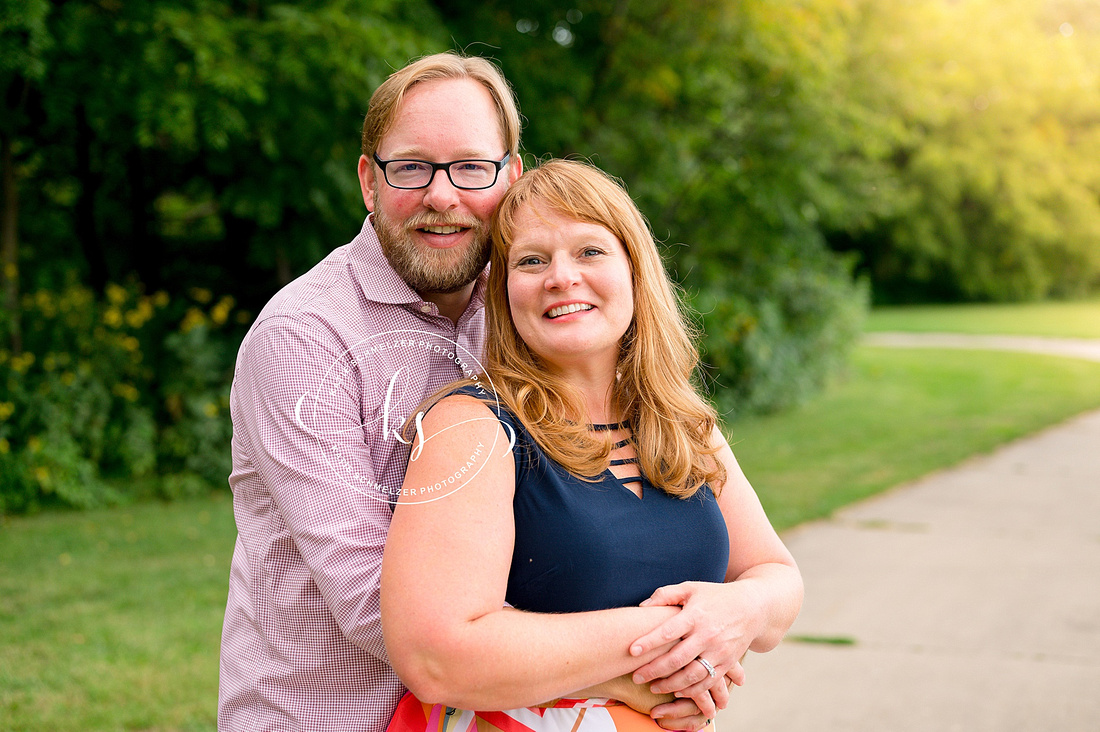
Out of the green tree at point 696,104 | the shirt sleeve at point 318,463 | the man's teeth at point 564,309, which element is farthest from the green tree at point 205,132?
the man's teeth at point 564,309

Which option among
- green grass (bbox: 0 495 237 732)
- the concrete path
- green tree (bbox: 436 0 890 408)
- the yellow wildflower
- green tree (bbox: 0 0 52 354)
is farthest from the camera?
the concrete path

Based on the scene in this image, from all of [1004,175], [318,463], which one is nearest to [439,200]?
[318,463]

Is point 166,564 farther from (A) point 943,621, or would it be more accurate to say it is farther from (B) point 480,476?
(B) point 480,476

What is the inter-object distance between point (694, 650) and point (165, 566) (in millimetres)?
4968

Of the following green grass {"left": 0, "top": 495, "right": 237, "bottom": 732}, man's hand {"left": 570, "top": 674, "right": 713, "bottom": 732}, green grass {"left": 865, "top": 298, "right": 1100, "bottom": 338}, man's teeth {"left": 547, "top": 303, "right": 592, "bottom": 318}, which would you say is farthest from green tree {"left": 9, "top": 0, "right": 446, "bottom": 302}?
green grass {"left": 865, "top": 298, "right": 1100, "bottom": 338}

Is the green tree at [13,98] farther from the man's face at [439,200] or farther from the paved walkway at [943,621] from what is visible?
the paved walkway at [943,621]

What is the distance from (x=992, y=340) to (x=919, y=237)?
15685 millimetres

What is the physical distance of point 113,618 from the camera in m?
5.03

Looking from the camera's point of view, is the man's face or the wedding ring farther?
the man's face

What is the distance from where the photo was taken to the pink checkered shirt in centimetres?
180

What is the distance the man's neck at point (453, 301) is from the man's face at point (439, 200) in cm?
4

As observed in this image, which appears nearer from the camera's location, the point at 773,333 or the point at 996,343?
the point at 773,333

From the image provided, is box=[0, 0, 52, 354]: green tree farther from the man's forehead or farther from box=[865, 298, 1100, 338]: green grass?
box=[865, 298, 1100, 338]: green grass

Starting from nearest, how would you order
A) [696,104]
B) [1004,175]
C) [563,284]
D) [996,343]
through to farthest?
[563,284] < [696,104] < [996,343] < [1004,175]
